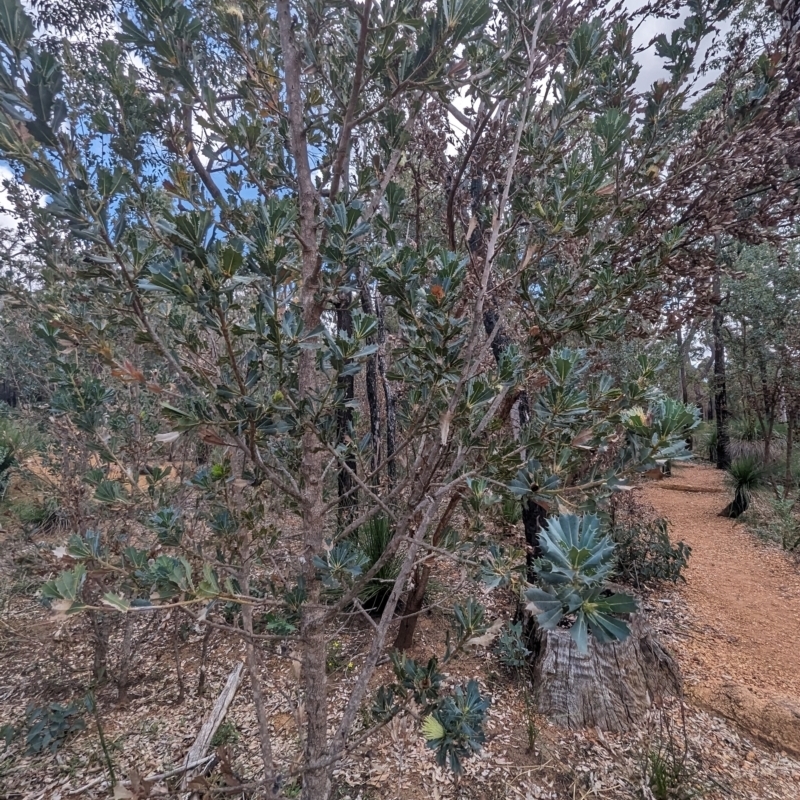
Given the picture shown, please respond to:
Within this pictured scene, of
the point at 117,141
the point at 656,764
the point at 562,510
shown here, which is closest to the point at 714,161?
the point at 562,510

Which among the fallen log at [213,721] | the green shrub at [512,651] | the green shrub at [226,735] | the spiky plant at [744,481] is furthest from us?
the spiky plant at [744,481]

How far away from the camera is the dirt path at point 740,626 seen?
253cm

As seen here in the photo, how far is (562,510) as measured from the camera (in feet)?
3.00

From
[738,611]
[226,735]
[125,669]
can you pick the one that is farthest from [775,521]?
[125,669]

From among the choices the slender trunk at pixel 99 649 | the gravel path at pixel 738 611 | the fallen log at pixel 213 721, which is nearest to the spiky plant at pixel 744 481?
the gravel path at pixel 738 611

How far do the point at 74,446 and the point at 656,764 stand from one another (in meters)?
3.82

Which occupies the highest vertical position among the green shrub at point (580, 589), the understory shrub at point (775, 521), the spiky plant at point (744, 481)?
the green shrub at point (580, 589)

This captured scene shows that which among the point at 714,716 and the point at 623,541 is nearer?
the point at 714,716

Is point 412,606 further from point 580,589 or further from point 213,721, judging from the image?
point 580,589

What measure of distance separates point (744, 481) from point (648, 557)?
2.82m

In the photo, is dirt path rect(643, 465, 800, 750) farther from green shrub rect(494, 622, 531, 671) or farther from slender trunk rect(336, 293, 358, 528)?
slender trunk rect(336, 293, 358, 528)

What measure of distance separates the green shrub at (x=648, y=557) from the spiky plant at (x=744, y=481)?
2.61 meters

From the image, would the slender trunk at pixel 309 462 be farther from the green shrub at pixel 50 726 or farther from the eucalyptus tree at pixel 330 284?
the green shrub at pixel 50 726

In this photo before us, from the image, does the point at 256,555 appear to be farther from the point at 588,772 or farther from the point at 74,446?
the point at 74,446
